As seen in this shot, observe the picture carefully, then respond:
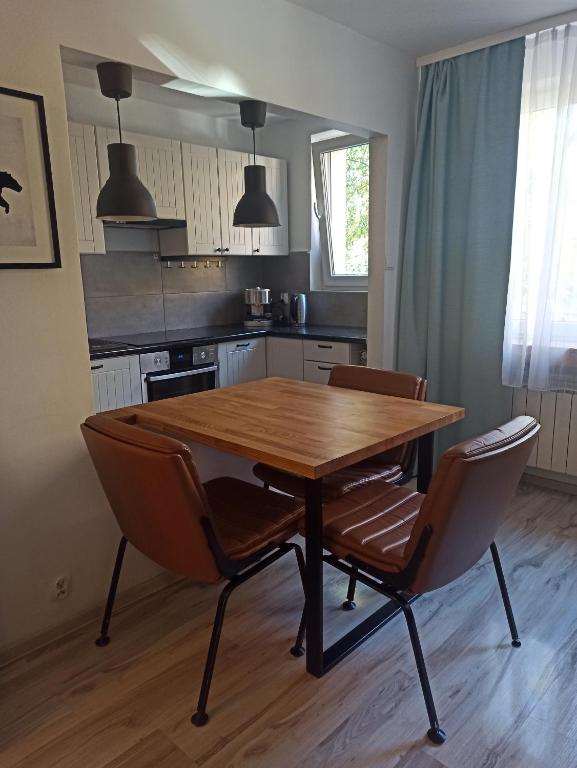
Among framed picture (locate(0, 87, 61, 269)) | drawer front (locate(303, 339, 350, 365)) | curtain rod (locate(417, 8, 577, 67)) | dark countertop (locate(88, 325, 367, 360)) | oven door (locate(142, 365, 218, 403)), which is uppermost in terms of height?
curtain rod (locate(417, 8, 577, 67))

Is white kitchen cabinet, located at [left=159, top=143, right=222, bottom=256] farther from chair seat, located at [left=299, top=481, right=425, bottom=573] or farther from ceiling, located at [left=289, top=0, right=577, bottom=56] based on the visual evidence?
chair seat, located at [left=299, top=481, right=425, bottom=573]

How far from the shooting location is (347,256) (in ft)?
14.5

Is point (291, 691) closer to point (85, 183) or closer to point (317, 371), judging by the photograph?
point (317, 371)

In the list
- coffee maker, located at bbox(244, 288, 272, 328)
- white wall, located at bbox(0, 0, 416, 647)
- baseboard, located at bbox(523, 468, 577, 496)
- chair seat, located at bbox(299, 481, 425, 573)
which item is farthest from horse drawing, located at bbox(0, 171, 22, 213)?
baseboard, located at bbox(523, 468, 577, 496)

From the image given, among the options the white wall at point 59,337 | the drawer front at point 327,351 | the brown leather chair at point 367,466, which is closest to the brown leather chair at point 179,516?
the brown leather chair at point 367,466

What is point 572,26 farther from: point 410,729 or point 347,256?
point 410,729

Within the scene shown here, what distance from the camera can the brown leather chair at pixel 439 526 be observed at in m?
1.38

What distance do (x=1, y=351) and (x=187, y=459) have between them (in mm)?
837

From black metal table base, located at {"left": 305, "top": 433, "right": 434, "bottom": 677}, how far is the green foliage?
116 inches

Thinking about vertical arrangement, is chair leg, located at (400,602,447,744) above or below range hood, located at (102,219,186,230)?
below

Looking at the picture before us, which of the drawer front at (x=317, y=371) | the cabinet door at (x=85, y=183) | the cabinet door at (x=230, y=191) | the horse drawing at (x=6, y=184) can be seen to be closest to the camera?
the horse drawing at (x=6, y=184)

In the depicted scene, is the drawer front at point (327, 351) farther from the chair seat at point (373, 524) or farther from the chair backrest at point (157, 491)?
the chair backrest at point (157, 491)

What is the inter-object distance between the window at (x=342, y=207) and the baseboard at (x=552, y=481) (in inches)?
73.9

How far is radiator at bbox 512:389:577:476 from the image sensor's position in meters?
3.18
